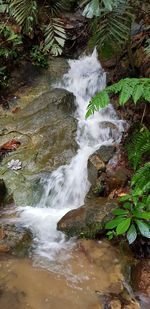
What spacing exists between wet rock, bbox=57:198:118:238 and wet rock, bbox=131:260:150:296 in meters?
0.57

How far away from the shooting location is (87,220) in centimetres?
389

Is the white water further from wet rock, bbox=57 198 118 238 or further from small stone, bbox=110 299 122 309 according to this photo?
small stone, bbox=110 299 122 309

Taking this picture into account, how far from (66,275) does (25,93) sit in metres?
4.39

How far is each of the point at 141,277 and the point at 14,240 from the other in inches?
55.4

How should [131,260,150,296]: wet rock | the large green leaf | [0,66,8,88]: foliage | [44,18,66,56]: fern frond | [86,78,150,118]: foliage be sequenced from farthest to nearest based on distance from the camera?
1. [0,66,8,88]: foliage
2. [44,18,66,56]: fern frond
3. the large green leaf
4. [131,260,150,296]: wet rock
5. [86,78,150,118]: foliage

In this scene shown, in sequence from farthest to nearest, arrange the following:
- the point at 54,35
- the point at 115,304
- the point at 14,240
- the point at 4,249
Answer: the point at 54,35 < the point at 14,240 < the point at 4,249 < the point at 115,304

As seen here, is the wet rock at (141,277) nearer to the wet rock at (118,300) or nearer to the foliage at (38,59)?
the wet rock at (118,300)

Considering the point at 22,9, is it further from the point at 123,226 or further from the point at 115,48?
the point at 123,226

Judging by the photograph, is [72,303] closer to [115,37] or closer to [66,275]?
[66,275]

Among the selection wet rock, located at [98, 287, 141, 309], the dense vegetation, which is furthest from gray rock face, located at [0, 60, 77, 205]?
wet rock, located at [98, 287, 141, 309]

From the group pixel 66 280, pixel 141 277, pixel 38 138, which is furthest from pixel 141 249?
pixel 38 138

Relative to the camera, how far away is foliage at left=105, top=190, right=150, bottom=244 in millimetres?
3258

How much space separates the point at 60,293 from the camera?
3.08 meters

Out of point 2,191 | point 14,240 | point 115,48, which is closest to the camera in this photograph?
point 14,240
